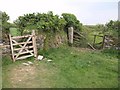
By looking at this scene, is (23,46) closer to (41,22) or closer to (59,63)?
(59,63)

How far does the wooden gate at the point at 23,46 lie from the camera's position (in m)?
12.9

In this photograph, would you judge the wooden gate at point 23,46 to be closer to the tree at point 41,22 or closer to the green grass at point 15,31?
the tree at point 41,22

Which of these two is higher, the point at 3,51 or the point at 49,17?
the point at 49,17

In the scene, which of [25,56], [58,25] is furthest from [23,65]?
[58,25]

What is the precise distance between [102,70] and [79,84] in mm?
2581

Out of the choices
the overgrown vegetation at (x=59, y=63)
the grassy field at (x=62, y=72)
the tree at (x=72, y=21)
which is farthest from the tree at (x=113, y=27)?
the grassy field at (x=62, y=72)

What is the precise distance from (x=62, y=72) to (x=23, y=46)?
358 centimetres

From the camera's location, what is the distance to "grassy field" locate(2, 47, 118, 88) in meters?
9.32

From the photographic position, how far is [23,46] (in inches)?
525

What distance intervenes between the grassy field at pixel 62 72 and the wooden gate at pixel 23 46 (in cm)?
44

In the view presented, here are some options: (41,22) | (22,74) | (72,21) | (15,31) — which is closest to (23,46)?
(41,22)

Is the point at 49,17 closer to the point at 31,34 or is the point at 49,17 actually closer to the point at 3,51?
the point at 31,34

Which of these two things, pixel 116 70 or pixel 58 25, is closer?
pixel 116 70

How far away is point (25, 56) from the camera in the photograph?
13336 millimetres
